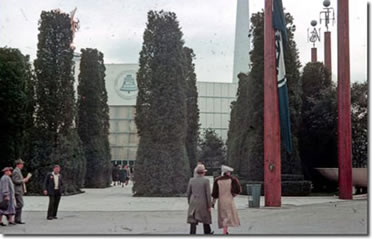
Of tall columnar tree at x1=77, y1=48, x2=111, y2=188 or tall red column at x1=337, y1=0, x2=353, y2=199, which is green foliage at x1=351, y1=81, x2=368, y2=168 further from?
tall columnar tree at x1=77, y1=48, x2=111, y2=188

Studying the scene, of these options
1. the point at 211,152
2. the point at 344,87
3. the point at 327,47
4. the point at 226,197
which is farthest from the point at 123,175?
the point at 226,197

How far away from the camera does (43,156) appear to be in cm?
2762

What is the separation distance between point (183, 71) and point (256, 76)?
366 centimetres

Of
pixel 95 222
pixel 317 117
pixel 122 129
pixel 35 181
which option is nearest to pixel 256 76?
pixel 317 117

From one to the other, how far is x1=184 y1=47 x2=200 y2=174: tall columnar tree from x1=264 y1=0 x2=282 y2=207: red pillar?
15.4 meters

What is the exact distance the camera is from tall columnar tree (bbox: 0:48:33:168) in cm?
3044

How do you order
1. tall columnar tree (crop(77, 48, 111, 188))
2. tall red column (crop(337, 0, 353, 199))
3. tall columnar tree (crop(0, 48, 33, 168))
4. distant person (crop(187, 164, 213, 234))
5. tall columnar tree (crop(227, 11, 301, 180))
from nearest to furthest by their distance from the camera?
1. distant person (crop(187, 164, 213, 234))
2. tall red column (crop(337, 0, 353, 199))
3. tall columnar tree (crop(227, 11, 301, 180))
4. tall columnar tree (crop(0, 48, 33, 168))
5. tall columnar tree (crop(77, 48, 111, 188))

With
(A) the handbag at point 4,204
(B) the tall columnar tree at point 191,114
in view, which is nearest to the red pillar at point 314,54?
(B) the tall columnar tree at point 191,114

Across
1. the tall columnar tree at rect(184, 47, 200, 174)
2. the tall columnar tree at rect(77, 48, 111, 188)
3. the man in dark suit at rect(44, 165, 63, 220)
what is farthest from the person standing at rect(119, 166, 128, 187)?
the man in dark suit at rect(44, 165, 63, 220)

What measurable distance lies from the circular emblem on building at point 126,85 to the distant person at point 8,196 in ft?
173

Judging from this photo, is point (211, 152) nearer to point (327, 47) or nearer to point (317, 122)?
point (327, 47)

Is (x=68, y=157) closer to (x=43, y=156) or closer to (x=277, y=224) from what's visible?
(x=43, y=156)

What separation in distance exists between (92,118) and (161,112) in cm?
1131

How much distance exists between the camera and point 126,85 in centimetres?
6794
